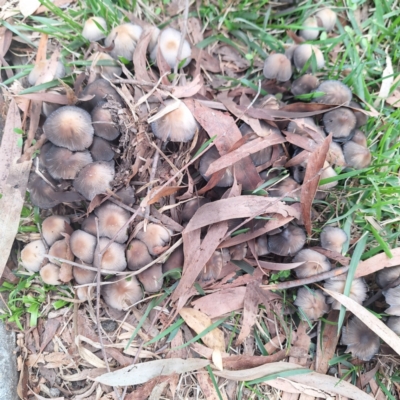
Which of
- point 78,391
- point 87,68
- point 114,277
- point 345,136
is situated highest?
point 87,68

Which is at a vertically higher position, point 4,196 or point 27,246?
point 4,196

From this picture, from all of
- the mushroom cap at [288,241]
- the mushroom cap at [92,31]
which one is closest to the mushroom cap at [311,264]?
the mushroom cap at [288,241]

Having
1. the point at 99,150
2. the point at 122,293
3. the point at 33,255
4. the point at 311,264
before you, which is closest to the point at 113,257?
the point at 122,293

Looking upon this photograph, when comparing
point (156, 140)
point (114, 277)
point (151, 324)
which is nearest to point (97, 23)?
point (156, 140)

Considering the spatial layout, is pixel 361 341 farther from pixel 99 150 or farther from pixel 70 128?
pixel 70 128

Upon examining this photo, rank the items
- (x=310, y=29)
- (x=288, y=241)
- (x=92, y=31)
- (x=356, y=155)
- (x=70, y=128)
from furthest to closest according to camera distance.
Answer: (x=310, y=29), (x=92, y=31), (x=356, y=155), (x=288, y=241), (x=70, y=128)

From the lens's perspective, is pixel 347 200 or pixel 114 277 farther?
pixel 347 200

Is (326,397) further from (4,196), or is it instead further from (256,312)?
(4,196)
